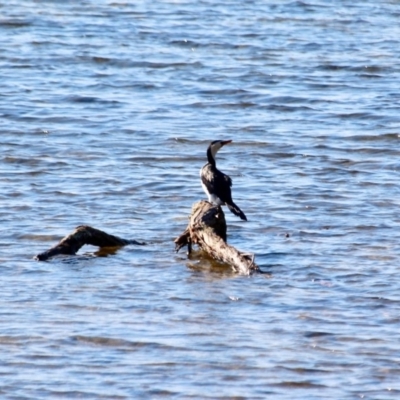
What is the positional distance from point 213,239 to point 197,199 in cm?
246

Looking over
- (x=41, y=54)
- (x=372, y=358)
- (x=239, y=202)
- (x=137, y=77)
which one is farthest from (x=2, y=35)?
(x=372, y=358)

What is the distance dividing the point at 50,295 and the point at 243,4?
54.9 feet

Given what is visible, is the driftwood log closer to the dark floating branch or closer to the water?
the water

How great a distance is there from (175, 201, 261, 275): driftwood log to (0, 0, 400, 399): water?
0.37 feet

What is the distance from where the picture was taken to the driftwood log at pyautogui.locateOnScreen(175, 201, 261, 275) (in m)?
8.65

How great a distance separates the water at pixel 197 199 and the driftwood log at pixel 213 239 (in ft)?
0.37

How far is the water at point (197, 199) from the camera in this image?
6.90 meters

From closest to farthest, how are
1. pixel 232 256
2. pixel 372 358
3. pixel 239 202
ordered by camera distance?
pixel 372 358 → pixel 232 256 → pixel 239 202

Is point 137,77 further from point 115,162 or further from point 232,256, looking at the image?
point 232,256

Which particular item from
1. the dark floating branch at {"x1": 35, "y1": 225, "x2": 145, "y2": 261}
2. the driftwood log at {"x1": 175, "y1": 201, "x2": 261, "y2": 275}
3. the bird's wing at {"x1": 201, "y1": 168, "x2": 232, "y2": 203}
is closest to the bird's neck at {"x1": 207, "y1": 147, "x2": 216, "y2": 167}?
the bird's wing at {"x1": 201, "y1": 168, "x2": 232, "y2": 203}

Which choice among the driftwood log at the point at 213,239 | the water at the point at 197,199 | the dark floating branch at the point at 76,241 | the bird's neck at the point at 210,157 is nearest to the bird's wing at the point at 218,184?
the water at the point at 197,199

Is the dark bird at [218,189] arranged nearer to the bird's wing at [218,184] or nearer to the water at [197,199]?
the bird's wing at [218,184]

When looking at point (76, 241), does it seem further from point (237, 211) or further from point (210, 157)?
point (210, 157)

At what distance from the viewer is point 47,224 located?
10.1 m
